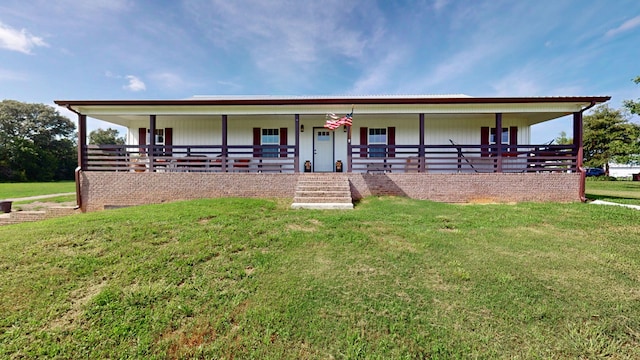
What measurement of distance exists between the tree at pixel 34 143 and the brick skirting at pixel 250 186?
117ft

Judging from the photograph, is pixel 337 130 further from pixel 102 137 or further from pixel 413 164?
pixel 102 137

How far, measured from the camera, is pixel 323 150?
12094mm

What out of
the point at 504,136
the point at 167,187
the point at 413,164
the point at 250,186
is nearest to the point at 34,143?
the point at 167,187

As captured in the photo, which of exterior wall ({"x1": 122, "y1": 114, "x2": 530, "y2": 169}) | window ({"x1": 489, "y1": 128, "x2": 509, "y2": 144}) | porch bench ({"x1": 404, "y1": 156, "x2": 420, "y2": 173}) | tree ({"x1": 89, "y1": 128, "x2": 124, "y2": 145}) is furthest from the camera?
tree ({"x1": 89, "y1": 128, "x2": 124, "y2": 145})

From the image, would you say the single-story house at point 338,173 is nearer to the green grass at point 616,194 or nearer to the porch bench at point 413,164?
the porch bench at point 413,164

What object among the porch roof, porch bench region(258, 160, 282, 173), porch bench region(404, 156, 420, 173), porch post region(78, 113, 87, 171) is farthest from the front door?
porch post region(78, 113, 87, 171)

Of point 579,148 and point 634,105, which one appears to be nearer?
point 579,148

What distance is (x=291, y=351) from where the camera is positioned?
235cm

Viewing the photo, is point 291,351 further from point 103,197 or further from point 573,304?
point 103,197

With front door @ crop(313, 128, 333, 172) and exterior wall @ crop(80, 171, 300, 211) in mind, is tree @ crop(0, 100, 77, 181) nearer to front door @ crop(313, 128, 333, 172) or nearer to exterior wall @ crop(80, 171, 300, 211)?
exterior wall @ crop(80, 171, 300, 211)

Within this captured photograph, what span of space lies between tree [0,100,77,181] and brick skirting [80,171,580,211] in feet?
117

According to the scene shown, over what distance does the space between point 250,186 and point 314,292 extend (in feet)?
21.9

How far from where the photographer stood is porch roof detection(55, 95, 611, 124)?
922 cm

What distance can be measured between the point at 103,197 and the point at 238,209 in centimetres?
598
